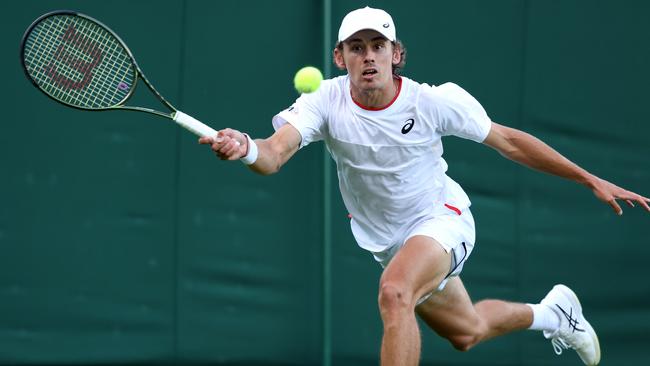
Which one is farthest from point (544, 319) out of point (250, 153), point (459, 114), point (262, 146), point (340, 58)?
point (250, 153)

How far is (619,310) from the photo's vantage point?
291 inches

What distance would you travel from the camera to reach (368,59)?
530 centimetres

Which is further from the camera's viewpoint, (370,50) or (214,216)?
(214,216)

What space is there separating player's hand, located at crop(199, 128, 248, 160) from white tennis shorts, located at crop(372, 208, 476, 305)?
1.16 meters

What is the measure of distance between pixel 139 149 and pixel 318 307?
1434 mm

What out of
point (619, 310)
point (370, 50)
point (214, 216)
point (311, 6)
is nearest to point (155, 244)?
point (214, 216)

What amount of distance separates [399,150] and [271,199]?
200 cm

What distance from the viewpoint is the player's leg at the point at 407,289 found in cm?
486

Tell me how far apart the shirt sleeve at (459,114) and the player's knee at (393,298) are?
2.81ft

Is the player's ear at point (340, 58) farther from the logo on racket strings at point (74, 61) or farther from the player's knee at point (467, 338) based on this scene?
the player's knee at point (467, 338)

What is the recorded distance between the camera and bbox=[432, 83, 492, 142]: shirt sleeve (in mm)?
5406

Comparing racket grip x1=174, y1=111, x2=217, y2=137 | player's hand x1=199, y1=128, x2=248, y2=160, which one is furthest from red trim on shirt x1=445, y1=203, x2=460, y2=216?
racket grip x1=174, y1=111, x2=217, y2=137

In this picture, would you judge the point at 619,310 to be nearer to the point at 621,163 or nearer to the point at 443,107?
the point at 621,163

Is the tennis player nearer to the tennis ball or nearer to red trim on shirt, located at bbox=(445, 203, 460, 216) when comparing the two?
red trim on shirt, located at bbox=(445, 203, 460, 216)
